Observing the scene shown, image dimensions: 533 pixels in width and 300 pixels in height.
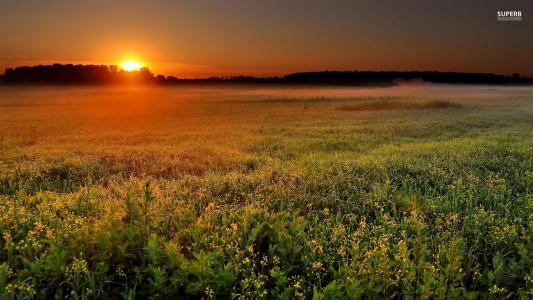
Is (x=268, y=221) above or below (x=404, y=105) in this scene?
below

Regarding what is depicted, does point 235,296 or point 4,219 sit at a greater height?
point 4,219

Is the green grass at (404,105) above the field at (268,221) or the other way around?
above

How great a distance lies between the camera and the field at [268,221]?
455 centimetres

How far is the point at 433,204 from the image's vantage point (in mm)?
7359

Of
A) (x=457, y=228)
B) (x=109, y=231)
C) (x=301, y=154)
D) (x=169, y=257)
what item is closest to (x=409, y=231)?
(x=457, y=228)

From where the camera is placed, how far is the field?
14.9ft

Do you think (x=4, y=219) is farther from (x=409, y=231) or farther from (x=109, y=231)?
(x=409, y=231)

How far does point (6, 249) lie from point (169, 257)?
2405 millimetres

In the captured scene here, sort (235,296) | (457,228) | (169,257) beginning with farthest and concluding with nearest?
(457,228) → (169,257) → (235,296)

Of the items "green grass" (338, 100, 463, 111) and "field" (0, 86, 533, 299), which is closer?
"field" (0, 86, 533, 299)

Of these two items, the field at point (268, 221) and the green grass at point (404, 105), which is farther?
the green grass at point (404, 105)

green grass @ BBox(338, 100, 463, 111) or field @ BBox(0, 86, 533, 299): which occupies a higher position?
green grass @ BBox(338, 100, 463, 111)

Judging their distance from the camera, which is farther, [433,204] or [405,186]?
[405,186]

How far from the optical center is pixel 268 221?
6.46 meters
